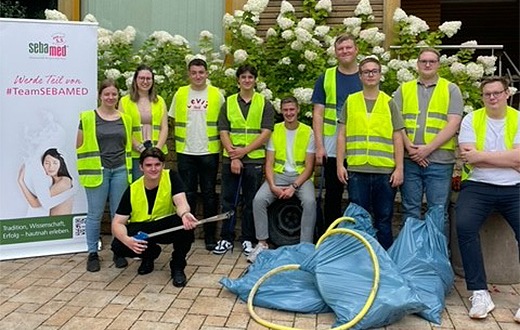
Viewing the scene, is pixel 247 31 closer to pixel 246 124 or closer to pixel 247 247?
Result: pixel 246 124

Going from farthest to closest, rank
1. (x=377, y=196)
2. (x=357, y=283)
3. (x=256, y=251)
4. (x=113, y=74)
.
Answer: (x=113, y=74), (x=256, y=251), (x=377, y=196), (x=357, y=283)

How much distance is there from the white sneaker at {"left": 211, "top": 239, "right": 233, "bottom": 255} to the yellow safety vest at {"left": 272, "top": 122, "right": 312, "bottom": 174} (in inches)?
31.7

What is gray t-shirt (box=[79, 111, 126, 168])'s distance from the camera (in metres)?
4.65

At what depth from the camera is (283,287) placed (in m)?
3.89

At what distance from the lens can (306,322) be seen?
3.62 meters

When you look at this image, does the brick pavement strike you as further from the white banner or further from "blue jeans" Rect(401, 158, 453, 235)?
"blue jeans" Rect(401, 158, 453, 235)

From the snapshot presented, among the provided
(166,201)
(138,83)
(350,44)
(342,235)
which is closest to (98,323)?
(166,201)

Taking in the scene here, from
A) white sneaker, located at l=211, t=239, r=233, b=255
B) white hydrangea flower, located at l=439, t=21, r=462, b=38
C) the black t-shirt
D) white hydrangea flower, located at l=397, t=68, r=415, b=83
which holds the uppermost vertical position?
white hydrangea flower, located at l=439, t=21, r=462, b=38

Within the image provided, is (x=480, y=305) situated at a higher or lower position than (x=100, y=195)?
lower

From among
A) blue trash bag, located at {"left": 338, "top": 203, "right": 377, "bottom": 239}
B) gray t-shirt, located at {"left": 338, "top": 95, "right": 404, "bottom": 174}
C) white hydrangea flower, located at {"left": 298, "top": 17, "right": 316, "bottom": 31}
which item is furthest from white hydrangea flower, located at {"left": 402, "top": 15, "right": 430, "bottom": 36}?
blue trash bag, located at {"left": 338, "top": 203, "right": 377, "bottom": 239}

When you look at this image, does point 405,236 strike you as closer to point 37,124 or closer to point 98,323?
point 98,323

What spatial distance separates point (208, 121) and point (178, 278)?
56.5 inches

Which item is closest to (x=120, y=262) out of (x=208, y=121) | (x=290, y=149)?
(x=208, y=121)

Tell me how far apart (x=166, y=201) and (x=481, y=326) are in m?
2.35
